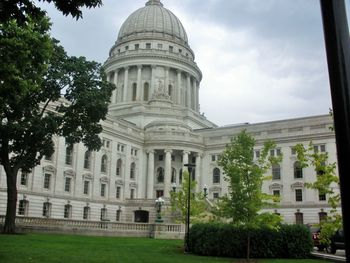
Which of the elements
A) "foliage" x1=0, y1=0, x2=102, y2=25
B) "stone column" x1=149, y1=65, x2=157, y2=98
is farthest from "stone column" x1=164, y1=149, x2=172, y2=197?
"foliage" x1=0, y1=0, x2=102, y2=25

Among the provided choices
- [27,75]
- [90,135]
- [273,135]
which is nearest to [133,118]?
[273,135]

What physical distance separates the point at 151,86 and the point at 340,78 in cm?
9071

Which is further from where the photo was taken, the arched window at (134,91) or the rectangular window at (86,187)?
the arched window at (134,91)

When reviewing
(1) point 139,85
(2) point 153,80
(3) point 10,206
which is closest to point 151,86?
(2) point 153,80

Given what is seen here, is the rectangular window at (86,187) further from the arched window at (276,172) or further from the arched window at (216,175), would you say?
the arched window at (276,172)

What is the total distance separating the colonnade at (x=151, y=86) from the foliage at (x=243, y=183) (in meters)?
68.4

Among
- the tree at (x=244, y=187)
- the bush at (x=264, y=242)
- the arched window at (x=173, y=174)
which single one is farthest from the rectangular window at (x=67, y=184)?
the tree at (x=244, y=187)

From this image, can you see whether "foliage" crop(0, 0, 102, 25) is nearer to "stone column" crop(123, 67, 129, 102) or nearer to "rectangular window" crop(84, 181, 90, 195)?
"rectangular window" crop(84, 181, 90, 195)

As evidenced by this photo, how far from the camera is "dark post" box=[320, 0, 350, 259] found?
2451 mm

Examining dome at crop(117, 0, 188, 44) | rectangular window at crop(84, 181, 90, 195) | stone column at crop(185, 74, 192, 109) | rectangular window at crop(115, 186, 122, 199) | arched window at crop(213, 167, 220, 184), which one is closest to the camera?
rectangular window at crop(84, 181, 90, 195)

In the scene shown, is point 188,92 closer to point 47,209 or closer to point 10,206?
point 47,209

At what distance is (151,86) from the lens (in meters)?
92.5

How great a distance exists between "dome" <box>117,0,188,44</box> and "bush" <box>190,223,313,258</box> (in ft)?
266

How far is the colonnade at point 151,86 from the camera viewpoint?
92463 millimetres
